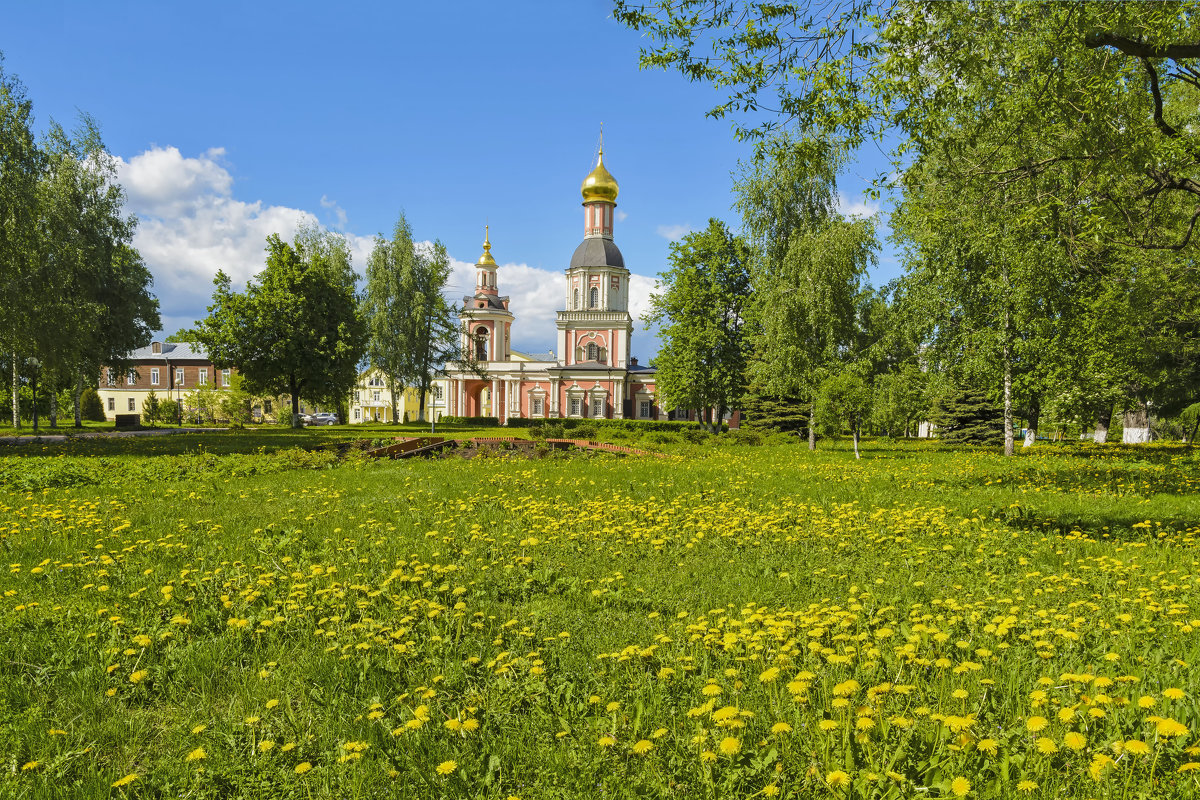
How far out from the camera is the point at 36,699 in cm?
381

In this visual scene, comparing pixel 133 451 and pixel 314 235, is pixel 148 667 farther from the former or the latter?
pixel 314 235

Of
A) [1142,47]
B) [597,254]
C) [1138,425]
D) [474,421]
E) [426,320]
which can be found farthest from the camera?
[597,254]

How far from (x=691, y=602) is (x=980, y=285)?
2149 cm

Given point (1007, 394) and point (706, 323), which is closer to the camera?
point (1007, 394)

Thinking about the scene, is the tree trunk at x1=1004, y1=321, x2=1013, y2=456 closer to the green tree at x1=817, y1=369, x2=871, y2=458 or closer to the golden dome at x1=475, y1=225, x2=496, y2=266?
the green tree at x1=817, y1=369, x2=871, y2=458

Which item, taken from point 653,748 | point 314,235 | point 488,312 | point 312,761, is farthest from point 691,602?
point 488,312

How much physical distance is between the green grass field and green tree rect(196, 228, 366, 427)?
29.6 m

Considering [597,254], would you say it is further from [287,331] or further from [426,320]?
[287,331]

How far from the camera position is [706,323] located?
121ft

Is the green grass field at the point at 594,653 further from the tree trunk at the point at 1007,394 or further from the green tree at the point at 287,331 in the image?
the green tree at the point at 287,331

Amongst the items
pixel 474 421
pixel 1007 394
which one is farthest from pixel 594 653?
pixel 474 421

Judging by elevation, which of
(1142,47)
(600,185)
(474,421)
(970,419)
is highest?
(600,185)

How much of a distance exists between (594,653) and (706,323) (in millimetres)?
33583

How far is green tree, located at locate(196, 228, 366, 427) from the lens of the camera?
36906 millimetres
